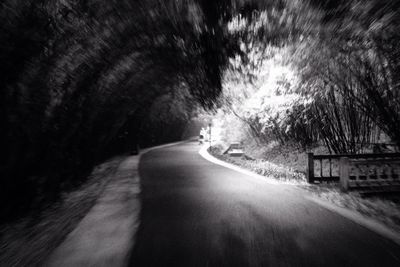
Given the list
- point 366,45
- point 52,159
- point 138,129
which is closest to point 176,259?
point 52,159

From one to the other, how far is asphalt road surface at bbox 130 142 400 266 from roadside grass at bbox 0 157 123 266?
1.14 m

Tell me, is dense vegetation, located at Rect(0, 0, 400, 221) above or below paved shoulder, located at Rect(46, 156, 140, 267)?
above

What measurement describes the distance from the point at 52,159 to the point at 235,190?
4.25 meters

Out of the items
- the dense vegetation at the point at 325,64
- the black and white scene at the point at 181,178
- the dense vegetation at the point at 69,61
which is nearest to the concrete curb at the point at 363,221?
the black and white scene at the point at 181,178

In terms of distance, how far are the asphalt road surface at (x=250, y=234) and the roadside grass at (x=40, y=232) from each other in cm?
→ 114

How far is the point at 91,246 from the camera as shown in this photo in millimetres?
3369

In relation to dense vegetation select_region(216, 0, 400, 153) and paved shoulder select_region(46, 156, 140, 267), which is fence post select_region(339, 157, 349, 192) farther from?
paved shoulder select_region(46, 156, 140, 267)

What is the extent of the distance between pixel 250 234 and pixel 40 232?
125 inches

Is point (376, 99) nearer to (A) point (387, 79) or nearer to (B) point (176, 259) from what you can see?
(A) point (387, 79)

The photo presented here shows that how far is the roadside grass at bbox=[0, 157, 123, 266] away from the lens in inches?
122

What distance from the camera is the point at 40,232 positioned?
12.6 feet

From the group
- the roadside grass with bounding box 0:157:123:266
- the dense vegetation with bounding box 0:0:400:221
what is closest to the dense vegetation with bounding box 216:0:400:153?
the dense vegetation with bounding box 0:0:400:221

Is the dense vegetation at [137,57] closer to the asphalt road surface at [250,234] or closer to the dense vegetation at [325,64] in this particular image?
the dense vegetation at [325,64]

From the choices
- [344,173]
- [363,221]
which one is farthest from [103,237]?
[344,173]
